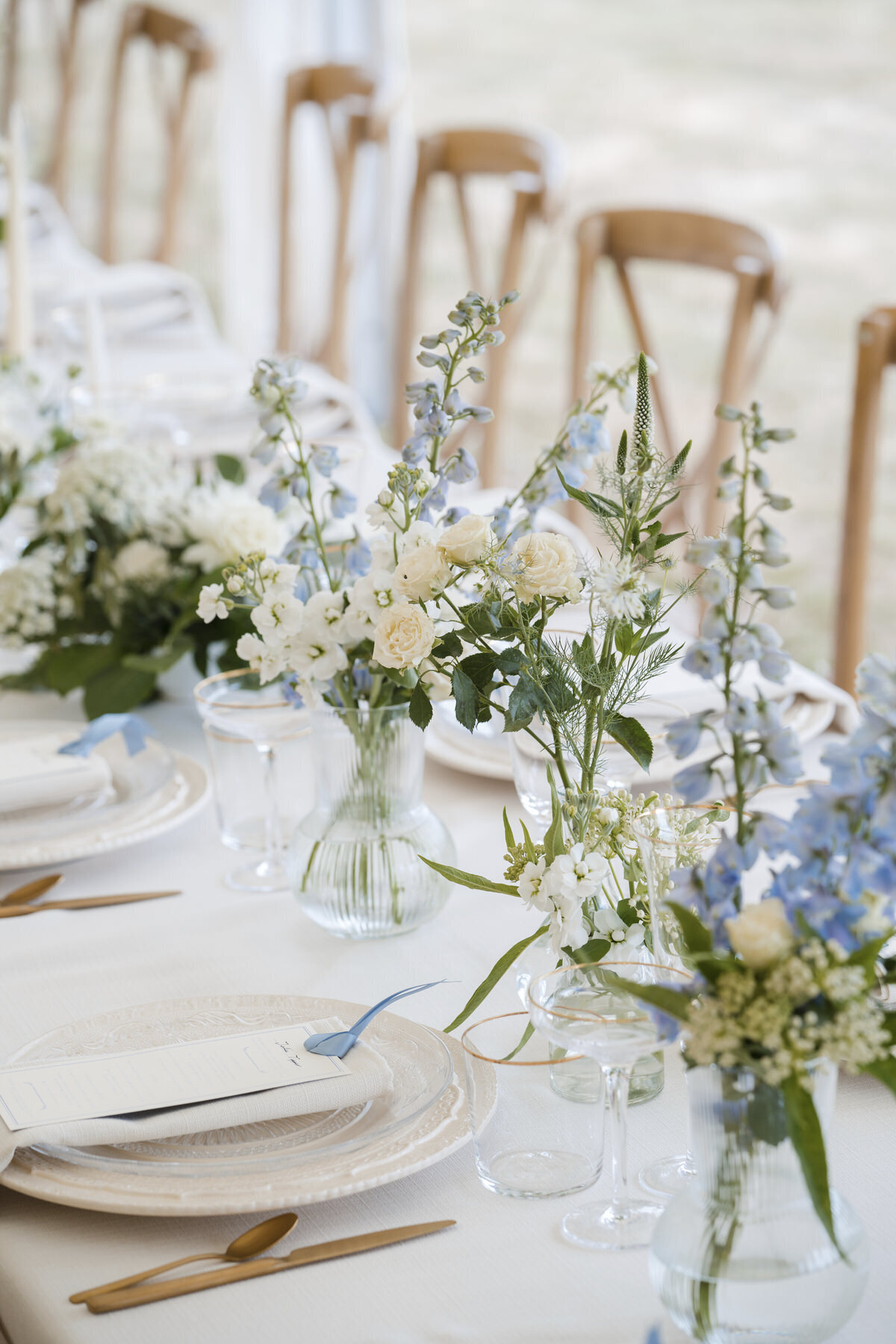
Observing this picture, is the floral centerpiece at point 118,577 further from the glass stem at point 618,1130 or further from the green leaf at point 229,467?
the glass stem at point 618,1130

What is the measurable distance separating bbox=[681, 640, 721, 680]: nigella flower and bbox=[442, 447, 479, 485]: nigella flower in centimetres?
32

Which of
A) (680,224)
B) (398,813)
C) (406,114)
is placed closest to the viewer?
(398,813)

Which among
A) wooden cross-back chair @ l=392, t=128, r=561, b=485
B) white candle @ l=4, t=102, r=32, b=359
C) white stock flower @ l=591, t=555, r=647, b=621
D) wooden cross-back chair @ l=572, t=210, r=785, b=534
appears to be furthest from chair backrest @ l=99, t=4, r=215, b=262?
white stock flower @ l=591, t=555, r=647, b=621

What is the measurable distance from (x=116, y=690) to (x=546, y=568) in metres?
0.68

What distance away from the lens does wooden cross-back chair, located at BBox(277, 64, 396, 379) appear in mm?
2998

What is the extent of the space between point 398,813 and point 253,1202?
335 millimetres

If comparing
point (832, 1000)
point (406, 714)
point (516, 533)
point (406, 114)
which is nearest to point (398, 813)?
point (406, 714)

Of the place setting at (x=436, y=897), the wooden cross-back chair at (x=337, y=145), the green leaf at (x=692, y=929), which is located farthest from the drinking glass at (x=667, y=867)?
the wooden cross-back chair at (x=337, y=145)

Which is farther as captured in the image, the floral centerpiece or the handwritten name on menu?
the floral centerpiece

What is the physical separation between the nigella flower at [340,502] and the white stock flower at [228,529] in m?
0.27

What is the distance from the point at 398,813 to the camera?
3.17 feet

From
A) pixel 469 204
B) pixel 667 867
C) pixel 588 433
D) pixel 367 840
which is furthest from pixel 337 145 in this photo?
pixel 667 867

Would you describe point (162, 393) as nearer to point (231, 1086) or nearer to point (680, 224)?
point (680, 224)

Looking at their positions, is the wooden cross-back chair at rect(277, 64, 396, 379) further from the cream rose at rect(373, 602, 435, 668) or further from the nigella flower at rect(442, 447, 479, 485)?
the cream rose at rect(373, 602, 435, 668)
